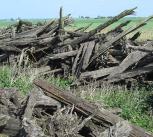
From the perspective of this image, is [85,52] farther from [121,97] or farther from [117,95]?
[121,97]

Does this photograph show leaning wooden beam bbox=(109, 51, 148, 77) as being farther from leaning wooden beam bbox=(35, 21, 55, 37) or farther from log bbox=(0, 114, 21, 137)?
log bbox=(0, 114, 21, 137)

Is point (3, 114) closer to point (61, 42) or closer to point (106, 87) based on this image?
point (106, 87)

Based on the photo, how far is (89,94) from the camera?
9.59 m

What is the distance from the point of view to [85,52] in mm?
12109

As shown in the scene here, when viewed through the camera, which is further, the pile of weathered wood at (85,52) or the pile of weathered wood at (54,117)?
the pile of weathered wood at (85,52)

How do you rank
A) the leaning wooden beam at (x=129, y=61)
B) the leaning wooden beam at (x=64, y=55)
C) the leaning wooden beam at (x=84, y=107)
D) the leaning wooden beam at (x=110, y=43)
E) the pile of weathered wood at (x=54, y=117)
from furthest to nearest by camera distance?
1. the leaning wooden beam at (x=64, y=55)
2. the leaning wooden beam at (x=110, y=43)
3. the leaning wooden beam at (x=129, y=61)
4. the leaning wooden beam at (x=84, y=107)
5. the pile of weathered wood at (x=54, y=117)

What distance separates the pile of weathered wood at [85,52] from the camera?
11344 mm

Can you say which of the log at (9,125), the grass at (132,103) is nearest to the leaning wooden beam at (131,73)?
the grass at (132,103)

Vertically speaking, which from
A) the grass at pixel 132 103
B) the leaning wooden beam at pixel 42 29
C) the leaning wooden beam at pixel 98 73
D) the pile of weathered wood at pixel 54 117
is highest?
the pile of weathered wood at pixel 54 117

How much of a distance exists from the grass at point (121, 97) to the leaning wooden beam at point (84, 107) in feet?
2.69

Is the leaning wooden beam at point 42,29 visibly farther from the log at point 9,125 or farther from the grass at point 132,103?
the log at point 9,125

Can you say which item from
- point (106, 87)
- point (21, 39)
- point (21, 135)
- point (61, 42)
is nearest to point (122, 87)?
point (106, 87)

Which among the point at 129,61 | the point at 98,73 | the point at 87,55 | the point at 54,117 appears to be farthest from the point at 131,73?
the point at 54,117

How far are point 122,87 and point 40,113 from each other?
4.34 metres
